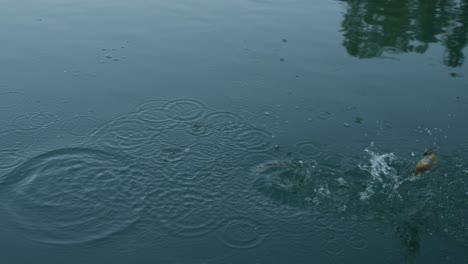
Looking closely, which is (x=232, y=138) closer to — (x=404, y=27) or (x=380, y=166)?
(x=380, y=166)

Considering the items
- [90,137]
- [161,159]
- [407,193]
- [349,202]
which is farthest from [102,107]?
[407,193]

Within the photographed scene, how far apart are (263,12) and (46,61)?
7.24 m

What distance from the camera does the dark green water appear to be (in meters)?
8.41

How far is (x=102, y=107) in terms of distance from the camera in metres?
11.8

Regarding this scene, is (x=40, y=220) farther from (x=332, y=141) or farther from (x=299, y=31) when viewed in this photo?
(x=299, y=31)

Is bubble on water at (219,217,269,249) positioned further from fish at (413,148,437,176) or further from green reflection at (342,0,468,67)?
green reflection at (342,0,468,67)

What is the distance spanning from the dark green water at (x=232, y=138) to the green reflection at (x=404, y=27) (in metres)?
0.08

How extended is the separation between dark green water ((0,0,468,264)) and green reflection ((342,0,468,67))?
77mm

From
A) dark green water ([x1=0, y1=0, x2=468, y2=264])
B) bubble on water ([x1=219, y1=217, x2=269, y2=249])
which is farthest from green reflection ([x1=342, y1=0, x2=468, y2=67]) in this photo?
bubble on water ([x1=219, y1=217, x2=269, y2=249])

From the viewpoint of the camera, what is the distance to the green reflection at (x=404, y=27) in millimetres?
14859

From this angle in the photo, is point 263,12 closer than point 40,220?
No

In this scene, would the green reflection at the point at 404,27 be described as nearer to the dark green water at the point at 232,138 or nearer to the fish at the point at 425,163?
the dark green water at the point at 232,138

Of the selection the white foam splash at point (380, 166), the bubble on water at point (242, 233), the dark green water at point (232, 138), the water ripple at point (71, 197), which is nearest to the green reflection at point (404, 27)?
the dark green water at point (232, 138)

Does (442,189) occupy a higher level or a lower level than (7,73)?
lower
